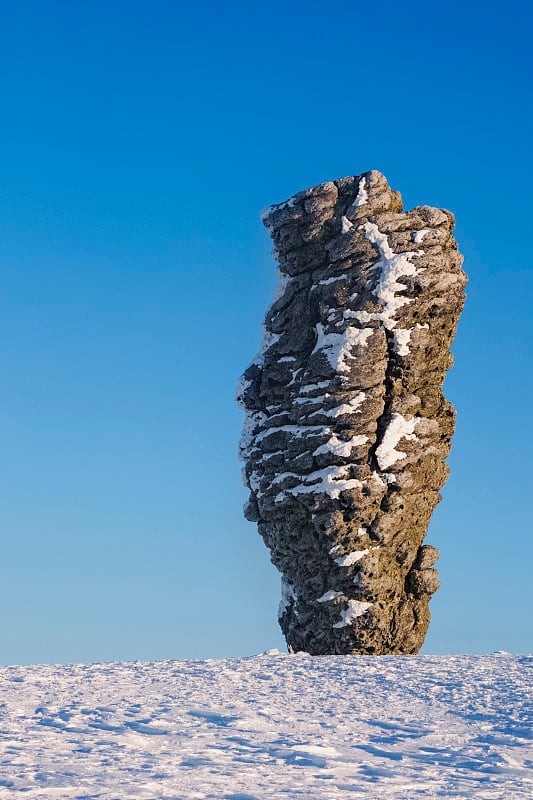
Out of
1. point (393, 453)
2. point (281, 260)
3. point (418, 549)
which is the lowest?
point (418, 549)

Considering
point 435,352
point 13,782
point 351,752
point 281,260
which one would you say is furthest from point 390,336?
point 13,782

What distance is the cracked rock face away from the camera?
642 inches

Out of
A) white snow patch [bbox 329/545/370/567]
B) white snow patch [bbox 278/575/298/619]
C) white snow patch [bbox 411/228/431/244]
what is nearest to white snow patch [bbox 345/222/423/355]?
white snow patch [bbox 411/228/431/244]

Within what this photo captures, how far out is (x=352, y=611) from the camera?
Result: 16.2 metres

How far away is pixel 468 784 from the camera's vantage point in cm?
760

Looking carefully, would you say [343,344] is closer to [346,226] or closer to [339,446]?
[339,446]

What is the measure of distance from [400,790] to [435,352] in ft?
34.9

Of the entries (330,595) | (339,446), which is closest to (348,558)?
(330,595)

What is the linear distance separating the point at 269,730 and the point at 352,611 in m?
6.99

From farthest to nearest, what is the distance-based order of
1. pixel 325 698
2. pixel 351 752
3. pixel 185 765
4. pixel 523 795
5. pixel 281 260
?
pixel 281 260 < pixel 325 698 < pixel 351 752 < pixel 185 765 < pixel 523 795

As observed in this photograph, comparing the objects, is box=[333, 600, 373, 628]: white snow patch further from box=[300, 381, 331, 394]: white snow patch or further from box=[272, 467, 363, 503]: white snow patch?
box=[300, 381, 331, 394]: white snow patch

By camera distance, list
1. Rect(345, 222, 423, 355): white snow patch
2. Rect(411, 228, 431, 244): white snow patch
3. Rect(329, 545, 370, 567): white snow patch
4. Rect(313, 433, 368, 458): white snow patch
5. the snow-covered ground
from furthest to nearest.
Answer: Rect(411, 228, 431, 244): white snow patch
Rect(345, 222, 423, 355): white snow patch
Rect(313, 433, 368, 458): white snow patch
Rect(329, 545, 370, 567): white snow patch
the snow-covered ground

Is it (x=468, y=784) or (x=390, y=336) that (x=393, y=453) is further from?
(x=468, y=784)

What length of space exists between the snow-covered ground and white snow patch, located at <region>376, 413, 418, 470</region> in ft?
12.2
